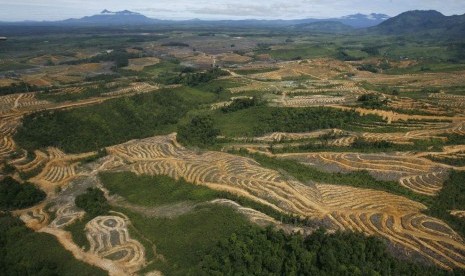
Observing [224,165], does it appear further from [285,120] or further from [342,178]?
[285,120]

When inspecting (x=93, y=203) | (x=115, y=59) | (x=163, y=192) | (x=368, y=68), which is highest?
(x=368, y=68)

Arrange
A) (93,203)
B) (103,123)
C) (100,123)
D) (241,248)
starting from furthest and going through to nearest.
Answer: (103,123) < (100,123) < (93,203) < (241,248)

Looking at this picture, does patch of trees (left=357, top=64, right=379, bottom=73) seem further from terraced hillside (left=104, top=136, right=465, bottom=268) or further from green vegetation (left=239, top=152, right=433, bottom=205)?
green vegetation (left=239, top=152, right=433, bottom=205)

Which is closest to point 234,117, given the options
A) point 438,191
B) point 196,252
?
point 438,191

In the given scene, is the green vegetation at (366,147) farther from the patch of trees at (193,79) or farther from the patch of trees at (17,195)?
the patch of trees at (193,79)

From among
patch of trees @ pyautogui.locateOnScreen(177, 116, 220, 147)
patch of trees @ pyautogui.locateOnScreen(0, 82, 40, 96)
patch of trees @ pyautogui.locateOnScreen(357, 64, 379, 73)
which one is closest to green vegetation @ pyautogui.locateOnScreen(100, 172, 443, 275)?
patch of trees @ pyautogui.locateOnScreen(177, 116, 220, 147)

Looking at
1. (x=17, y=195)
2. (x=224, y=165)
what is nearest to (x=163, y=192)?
(x=224, y=165)
